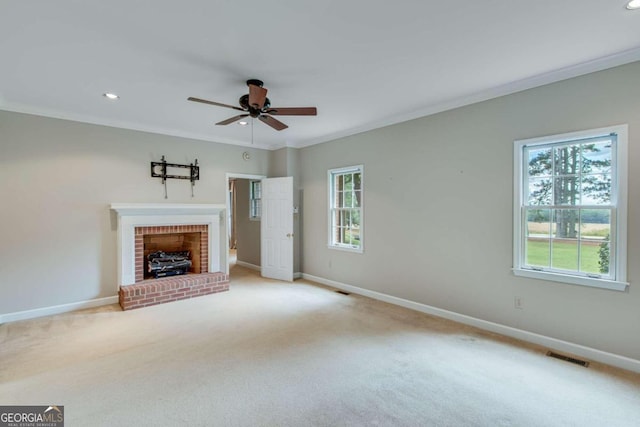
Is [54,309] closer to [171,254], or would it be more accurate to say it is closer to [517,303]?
[171,254]

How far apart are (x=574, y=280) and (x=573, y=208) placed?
2.34 ft

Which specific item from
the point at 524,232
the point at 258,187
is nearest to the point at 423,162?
the point at 524,232

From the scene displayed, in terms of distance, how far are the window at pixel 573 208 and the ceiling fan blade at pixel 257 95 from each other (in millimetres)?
2787

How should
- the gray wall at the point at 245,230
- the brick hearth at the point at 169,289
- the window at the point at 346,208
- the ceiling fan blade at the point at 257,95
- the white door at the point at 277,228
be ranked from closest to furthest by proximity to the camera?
the ceiling fan blade at the point at 257,95, the brick hearth at the point at 169,289, the window at the point at 346,208, the white door at the point at 277,228, the gray wall at the point at 245,230

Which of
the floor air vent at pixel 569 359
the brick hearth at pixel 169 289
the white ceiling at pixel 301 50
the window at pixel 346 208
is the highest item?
the white ceiling at pixel 301 50

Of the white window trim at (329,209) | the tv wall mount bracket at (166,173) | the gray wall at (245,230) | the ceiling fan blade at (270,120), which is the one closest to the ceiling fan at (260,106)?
the ceiling fan blade at (270,120)

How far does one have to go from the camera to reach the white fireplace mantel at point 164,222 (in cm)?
451

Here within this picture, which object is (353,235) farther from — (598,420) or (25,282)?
(25,282)

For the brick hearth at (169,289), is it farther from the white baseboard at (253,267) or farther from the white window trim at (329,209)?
the white window trim at (329,209)

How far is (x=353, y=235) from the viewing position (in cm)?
528

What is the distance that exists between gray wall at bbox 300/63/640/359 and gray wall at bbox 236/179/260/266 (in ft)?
8.45

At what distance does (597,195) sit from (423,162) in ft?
6.10

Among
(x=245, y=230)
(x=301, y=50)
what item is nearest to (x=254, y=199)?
(x=245, y=230)

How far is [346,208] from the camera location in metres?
5.32
